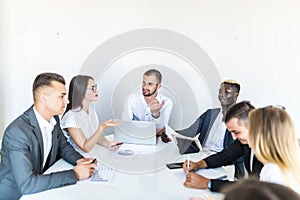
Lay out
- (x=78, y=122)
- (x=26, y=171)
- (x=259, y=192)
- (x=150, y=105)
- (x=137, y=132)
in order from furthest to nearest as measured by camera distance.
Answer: (x=150, y=105) < (x=137, y=132) < (x=78, y=122) < (x=26, y=171) < (x=259, y=192)

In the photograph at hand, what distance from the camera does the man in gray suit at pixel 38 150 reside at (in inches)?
60.1

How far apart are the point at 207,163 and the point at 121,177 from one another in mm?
531

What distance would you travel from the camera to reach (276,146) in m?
1.14

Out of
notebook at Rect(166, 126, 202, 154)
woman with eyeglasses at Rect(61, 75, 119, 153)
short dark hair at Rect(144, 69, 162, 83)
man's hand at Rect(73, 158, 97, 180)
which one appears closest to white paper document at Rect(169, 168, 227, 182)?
notebook at Rect(166, 126, 202, 154)

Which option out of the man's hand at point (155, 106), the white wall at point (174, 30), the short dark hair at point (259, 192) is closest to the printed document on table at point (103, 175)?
the man's hand at point (155, 106)

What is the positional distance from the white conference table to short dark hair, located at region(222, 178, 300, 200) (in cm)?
95

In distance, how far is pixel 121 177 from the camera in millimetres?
1756

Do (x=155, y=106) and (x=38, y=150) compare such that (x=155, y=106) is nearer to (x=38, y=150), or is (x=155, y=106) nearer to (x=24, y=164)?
(x=38, y=150)

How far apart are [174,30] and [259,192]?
2.73 meters

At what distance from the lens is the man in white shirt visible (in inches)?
109

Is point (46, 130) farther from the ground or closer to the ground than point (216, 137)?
farther from the ground

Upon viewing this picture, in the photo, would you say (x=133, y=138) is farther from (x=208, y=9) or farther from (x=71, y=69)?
(x=208, y=9)

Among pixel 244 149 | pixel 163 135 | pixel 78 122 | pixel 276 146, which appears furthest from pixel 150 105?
pixel 276 146

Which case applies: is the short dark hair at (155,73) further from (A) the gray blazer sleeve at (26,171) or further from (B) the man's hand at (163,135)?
(A) the gray blazer sleeve at (26,171)
